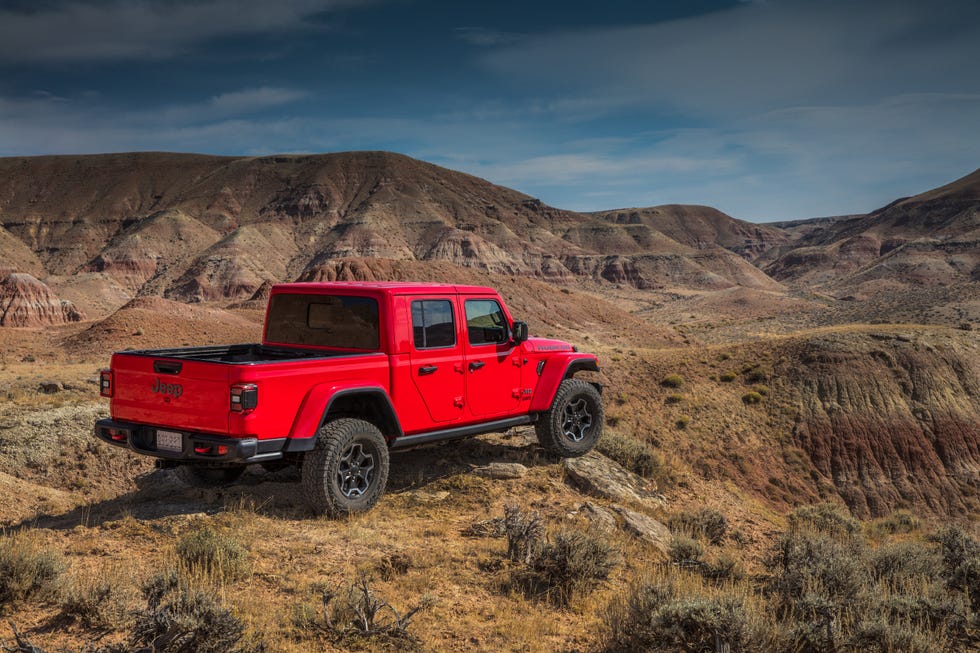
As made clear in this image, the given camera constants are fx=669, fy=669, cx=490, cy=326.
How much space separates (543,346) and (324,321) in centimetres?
301

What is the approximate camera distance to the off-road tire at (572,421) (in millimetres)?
9250

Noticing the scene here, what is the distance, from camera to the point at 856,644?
459cm

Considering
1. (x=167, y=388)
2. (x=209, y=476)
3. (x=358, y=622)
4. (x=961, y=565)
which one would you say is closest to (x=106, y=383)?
(x=167, y=388)

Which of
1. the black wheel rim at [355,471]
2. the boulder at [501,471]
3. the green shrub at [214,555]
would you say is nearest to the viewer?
the green shrub at [214,555]

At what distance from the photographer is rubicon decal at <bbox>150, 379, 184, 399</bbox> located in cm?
Result: 643

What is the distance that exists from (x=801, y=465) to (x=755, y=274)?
12044 cm

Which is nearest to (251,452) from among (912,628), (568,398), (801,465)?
(568,398)

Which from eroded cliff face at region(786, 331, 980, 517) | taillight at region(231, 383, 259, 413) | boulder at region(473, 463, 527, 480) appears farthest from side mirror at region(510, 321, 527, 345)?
eroded cliff face at region(786, 331, 980, 517)

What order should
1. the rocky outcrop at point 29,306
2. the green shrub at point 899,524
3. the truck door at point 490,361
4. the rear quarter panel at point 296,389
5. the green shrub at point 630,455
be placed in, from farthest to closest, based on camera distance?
the rocky outcrop at point 29,306
the green shrub at point 899,524
the green shrub at point 630,455
the truck door at point 490,361
the rear quarter panel at point 296,389

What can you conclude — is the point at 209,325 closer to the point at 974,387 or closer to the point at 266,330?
the point at 266,330

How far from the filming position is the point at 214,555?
5484 millimetres

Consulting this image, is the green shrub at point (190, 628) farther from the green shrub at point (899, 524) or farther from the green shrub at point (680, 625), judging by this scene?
the green shrub at point (899, 524)

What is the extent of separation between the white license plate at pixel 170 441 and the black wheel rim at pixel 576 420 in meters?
5.02

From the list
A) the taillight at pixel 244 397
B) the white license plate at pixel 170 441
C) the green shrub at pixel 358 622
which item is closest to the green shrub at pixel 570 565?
the green shrub at pixel 358 622
